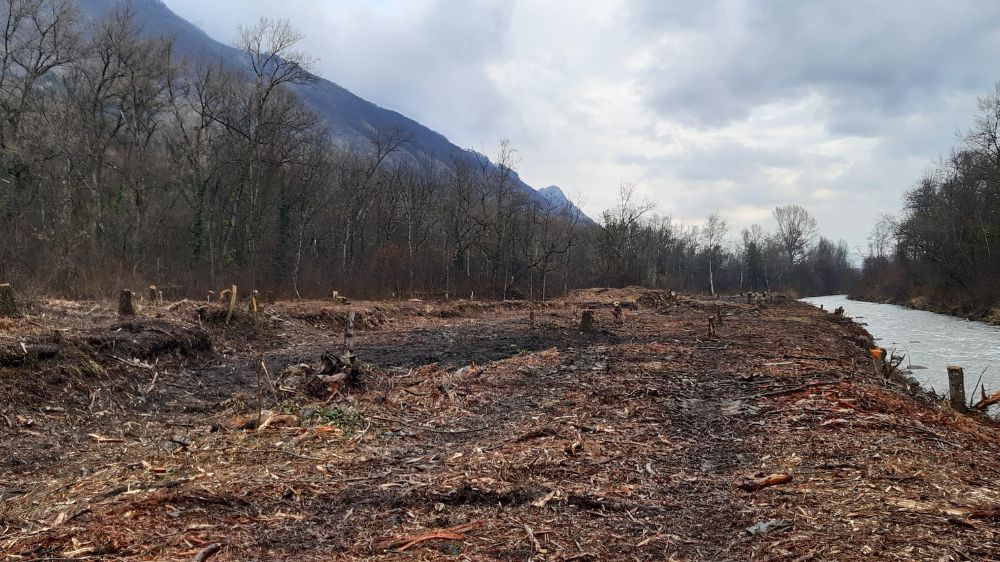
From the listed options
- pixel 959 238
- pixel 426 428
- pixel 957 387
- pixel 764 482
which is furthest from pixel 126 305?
Answer: pixel 959 238

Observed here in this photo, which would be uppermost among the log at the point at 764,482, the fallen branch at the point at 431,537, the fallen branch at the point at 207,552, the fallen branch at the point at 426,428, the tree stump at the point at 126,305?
the tree stump at the point at 126,305

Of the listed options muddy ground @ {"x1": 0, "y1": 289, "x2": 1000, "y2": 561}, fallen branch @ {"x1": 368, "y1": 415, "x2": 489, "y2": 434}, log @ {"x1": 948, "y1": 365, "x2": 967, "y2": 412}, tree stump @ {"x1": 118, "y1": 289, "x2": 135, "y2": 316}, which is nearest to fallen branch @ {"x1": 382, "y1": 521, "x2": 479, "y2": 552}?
muddy ground @ {"x1": 0, "y1": 289, "x2": 1000, "y2": 561}

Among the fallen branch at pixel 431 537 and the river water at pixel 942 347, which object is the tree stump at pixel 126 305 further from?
the river water at pixel 942 347

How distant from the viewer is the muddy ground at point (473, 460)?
3.64 meters

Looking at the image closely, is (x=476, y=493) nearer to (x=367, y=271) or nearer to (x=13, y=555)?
(x=13, y=555)

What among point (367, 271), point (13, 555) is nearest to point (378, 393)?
point (13, 555)

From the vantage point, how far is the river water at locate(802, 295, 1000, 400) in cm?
1392

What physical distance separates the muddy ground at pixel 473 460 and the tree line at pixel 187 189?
31.8 ft

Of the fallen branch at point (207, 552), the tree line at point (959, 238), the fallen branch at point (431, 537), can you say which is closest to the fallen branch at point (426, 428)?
the fallen branch at point (431, 537)

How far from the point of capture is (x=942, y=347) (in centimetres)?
Result: 1994

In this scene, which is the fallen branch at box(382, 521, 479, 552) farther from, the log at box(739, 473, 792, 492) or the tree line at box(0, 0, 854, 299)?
the tree line at box(0, 0, 854, 299)

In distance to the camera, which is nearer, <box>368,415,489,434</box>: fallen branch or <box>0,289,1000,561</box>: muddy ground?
<box>0,289,1000,561</box>: muddy ground

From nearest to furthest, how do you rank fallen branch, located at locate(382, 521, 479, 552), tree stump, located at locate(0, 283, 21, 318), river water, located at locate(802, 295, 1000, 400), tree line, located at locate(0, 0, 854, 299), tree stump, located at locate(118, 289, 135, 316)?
fallen branch, located at locate(382, 521, 479, 552)
tree stump, located at locate(0, 283, 21, 318)
tree stump, located at locate(118, 289, 135, 316)
river water, located at locate(802, 295, 1000, 400)
tree line, located at locate(0, 0, 854, 299)

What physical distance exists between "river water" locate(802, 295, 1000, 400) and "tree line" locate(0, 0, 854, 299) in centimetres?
1891
